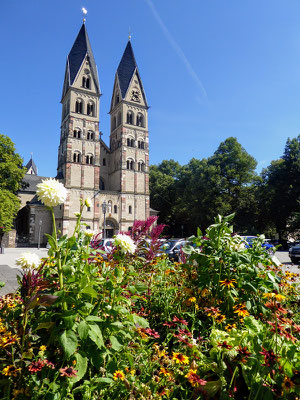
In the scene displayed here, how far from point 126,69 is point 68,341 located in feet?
167

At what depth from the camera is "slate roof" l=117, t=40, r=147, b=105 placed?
45.1m

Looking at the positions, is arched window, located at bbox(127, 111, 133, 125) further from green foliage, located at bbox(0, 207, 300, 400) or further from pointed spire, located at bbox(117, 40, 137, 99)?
green foliage, located at bbox(0, 207, 300, 400)

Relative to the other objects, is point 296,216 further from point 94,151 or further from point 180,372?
point 180,372

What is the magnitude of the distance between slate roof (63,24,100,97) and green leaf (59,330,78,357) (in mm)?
44543

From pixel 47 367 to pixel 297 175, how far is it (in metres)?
38.8

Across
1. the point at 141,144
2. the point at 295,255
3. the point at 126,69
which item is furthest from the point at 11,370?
the point at 126,69

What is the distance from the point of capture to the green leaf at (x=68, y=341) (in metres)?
1.53

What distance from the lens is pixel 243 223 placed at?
3716 cm

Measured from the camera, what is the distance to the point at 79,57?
139 feet

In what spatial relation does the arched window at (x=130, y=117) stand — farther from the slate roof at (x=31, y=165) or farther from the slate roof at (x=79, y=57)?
the slate roof at (x=31, y=165)

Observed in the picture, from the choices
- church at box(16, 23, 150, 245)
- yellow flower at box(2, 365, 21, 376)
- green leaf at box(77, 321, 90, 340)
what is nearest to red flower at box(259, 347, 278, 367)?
green leaf at box(77, 321, 90, 340)

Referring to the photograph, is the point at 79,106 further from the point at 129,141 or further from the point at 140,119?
the point at 140,119

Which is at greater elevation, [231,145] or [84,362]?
[231,145]

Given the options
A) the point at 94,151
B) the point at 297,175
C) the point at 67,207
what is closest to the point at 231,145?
the point at 297,175
